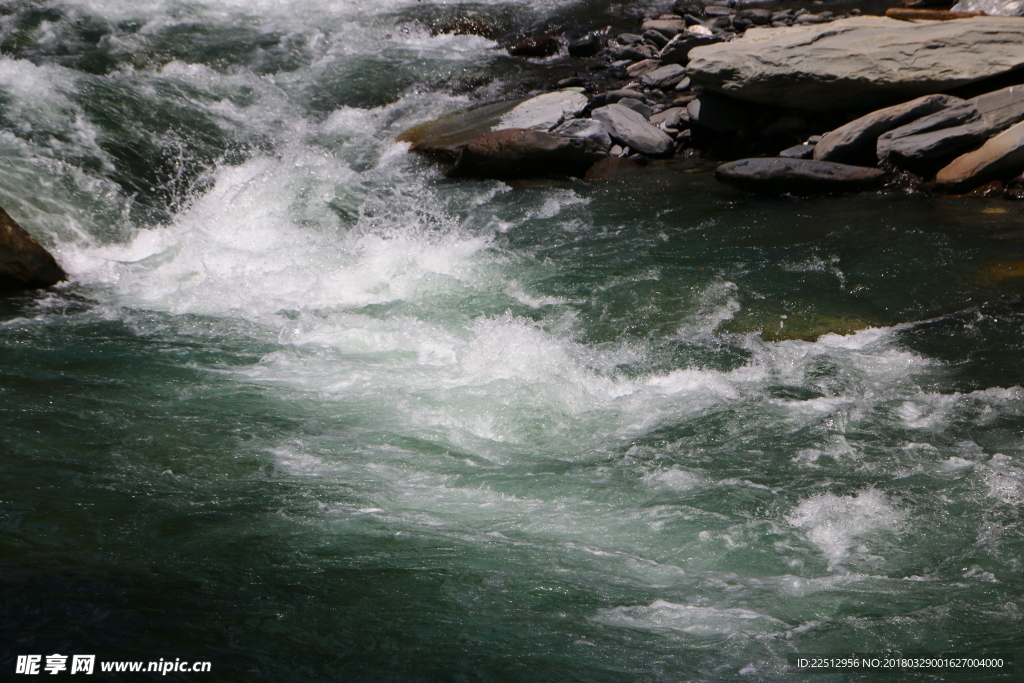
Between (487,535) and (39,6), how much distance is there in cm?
Answer: 1042

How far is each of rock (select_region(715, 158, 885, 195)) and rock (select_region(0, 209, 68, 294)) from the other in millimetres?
5542

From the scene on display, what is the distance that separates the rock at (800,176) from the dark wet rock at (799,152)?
1.16ft

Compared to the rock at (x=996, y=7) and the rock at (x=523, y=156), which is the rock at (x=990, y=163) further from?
the rock at (x=996, y=7)

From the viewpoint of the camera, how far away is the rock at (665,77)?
945 cm

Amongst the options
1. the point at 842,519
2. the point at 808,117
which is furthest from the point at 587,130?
the point at 842,519

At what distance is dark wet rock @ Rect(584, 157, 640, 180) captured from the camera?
25.8 ft

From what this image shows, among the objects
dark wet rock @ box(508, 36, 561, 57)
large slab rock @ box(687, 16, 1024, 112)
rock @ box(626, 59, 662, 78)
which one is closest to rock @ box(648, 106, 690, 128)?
large slab rock @ box(687, 16, 1024, 112)

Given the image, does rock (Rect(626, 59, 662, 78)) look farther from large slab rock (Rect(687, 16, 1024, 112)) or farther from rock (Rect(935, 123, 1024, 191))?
rock (Rect(935, 123, 1024, 191))

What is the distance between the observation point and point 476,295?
562 centimetres

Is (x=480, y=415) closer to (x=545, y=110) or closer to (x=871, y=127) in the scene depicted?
(x=871, y=127)

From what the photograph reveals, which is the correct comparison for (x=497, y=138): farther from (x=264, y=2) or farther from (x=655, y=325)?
(x=264, y=2)

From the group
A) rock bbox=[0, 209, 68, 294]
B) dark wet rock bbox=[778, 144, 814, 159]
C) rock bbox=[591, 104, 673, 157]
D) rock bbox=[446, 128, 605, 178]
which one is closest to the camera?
rock bbox=[0, 209, 68, 294]

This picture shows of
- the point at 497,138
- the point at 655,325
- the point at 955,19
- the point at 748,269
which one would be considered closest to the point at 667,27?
the point at 955,19

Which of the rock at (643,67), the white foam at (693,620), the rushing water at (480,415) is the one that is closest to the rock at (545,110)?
the rushing water at (480,415)
